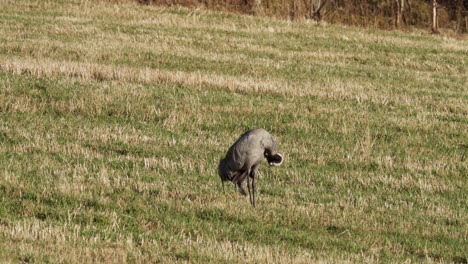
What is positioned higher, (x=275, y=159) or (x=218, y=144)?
(x=275, y=159)

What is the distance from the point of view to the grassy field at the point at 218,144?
921cm

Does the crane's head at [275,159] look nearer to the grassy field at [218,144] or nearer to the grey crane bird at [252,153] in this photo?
the grey crane bird at [252,153]

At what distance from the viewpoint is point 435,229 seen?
10.2 metres

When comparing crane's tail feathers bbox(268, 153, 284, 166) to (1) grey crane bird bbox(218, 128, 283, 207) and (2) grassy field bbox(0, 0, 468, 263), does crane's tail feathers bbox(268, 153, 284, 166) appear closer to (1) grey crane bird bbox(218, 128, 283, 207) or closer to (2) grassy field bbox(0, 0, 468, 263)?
(1) grey crane bird bbox(218, 128, 283, 207)

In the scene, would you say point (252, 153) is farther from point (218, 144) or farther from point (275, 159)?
point (218, 144)

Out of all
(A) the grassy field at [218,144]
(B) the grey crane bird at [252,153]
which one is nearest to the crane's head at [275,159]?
(B) the grey crane bird at [252,153]

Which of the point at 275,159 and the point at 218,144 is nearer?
the point at 275,159

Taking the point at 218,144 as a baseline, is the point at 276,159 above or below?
above

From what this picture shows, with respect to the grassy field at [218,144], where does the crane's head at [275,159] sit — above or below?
above

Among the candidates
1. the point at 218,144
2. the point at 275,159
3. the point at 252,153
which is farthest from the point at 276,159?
the point at 218,144

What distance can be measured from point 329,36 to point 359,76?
6.21 m

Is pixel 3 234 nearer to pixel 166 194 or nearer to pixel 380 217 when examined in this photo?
pixel 166 194

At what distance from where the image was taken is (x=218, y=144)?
14117 mm

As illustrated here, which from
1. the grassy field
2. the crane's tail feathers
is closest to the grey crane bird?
the crane's tail feathers
